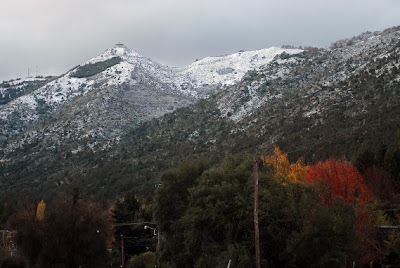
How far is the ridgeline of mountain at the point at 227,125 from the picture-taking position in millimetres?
83188

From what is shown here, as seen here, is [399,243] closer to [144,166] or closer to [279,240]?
[279,240]

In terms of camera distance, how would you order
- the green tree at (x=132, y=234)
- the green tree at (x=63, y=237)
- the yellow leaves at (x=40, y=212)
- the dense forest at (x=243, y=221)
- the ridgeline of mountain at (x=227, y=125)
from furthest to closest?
1. the ridgeline of mountain at (x=227, y=125)
2. the green tree at (x=132, y=234)
3. the yellow leaves at (x=40, y=212)
4. the green tree at (x=63, y=237)
5. the dense forest at (x=243, y=221)

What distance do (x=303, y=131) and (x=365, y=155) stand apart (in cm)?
3353

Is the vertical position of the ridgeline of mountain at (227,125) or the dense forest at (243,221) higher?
the ridgeline of mountain at (227,125)

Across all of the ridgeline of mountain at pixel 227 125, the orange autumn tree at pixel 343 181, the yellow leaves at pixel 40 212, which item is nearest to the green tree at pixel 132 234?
the yellow leaves at pixel 40 212

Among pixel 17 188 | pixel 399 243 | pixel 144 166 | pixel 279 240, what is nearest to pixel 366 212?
pixel 399 243

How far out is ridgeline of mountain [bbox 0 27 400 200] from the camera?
273 feet

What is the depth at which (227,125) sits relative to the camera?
5103 inches

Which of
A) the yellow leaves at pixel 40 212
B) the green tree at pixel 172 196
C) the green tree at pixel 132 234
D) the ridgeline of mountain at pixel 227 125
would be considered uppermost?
the ridgeline of mountain at pixel 227 125

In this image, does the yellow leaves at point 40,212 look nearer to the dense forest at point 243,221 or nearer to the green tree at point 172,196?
the dense forest at point 243,221

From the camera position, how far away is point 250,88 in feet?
463

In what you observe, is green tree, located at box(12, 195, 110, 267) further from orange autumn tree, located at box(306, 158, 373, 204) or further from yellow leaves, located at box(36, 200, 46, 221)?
orange autumn tree, located at box(306, 158, 373, 204)

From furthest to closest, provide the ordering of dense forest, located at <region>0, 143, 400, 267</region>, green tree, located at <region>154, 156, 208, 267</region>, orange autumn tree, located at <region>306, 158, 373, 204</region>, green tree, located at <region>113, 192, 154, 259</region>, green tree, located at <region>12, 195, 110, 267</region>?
1. green tree, located at <region>113, 192, 154, 259</region>
2. orange autumn tree, located at <region>306, 158, 373, 204</region>
3. green tree, located at <region>12, 195, 110, 267</region>
4. green tree, located at <region>154, 156, 208, 267</region>
5. dense forest, located at <region>0, 143, 400, 267</region>

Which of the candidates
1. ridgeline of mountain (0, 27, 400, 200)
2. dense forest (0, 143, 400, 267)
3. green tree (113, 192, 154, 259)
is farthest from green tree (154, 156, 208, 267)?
ridgeline of mountain (0, 27, 400, 200)
